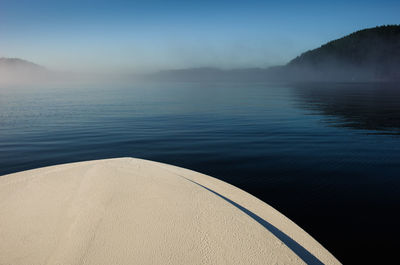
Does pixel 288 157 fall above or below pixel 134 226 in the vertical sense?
below

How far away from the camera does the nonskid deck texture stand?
9.21 feet

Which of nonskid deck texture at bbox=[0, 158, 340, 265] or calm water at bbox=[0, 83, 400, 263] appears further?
calm water at bbox=[0, 83, 400, 263]

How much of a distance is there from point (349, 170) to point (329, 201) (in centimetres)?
290

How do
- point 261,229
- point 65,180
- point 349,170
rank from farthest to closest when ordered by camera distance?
point 349,170 → point 65,180 → point 261,229

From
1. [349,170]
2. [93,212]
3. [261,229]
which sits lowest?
[349,170]

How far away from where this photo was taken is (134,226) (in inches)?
127

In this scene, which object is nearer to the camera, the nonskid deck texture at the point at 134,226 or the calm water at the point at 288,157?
the nonskid deck texture at the point at 134,226

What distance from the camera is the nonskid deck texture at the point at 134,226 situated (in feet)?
9.21

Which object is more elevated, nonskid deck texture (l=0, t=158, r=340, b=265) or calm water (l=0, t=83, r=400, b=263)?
nonskid deck texture (l=0, t=158, r=340, b=265)

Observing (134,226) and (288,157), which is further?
(288,157)

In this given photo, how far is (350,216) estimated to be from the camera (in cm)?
538

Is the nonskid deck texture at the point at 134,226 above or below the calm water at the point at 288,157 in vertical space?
above

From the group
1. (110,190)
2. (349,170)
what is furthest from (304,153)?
(110,190)

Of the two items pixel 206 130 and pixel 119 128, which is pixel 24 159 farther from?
pixel 206 130
